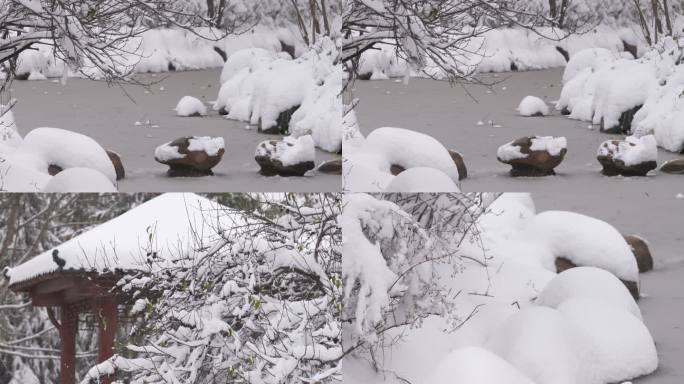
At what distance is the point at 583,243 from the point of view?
293cm

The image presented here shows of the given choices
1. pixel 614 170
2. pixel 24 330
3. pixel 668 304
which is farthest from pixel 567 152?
pixel 24 330

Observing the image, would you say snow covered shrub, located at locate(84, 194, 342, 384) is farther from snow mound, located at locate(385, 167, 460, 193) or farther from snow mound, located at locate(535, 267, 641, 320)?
snow mound, located at locate(535, 267, 641, 320)

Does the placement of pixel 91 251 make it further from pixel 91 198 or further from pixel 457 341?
pixel 457 341

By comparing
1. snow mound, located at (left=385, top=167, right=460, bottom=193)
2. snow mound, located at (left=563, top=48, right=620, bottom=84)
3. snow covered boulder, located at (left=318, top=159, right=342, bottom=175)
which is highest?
snow mound, located at (left=563, top=48, right=620, bottom=84)

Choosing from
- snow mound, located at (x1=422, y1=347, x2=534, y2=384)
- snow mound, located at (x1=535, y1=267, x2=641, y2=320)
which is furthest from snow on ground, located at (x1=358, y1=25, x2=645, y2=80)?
snow mound, located at (x1=422, y1=347, x2=534, y2=384)

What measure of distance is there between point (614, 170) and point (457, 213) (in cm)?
49

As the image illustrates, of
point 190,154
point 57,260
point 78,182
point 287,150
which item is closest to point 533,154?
point 287,150

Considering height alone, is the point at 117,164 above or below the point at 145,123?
below

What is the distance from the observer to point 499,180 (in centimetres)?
292

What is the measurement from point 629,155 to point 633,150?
22mm

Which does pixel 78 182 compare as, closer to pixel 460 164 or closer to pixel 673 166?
pixel 460 164

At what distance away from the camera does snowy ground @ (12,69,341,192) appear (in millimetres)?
2824

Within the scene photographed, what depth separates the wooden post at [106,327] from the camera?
9.49ft

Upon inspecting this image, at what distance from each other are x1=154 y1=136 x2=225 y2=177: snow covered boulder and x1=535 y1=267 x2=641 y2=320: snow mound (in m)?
1.07
